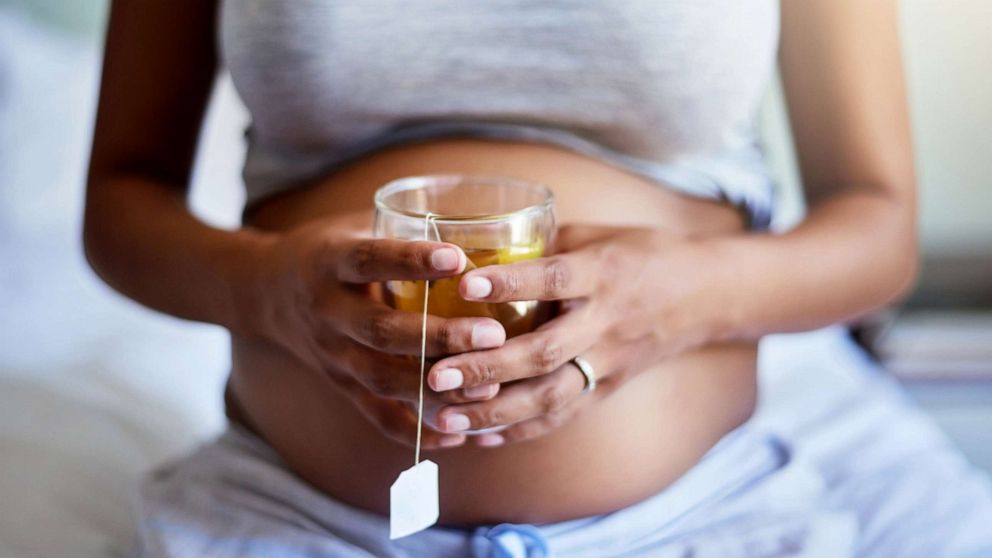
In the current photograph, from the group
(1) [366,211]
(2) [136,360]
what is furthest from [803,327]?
(2) [136,360]

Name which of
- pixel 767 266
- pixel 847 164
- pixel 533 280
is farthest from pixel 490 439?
pixel 847 164

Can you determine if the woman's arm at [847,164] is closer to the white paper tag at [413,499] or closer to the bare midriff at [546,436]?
the bare midriff at [546,436]

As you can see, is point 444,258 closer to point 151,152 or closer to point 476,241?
point 476,241

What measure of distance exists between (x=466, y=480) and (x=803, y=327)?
12.5 inches

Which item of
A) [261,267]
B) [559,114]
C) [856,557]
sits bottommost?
[856,557]

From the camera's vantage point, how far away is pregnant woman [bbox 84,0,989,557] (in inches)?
26.8

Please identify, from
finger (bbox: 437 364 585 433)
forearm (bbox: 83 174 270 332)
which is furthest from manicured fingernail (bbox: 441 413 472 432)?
forearm (bbox: 83 174 270 332)

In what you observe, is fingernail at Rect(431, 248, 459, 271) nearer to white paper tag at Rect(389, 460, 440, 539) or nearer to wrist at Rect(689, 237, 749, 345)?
white paper tag at Rect(389, 460, 440, 539)

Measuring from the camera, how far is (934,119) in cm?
168

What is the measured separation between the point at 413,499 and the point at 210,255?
0.30 meters

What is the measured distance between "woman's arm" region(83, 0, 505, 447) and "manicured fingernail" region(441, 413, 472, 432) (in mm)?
28

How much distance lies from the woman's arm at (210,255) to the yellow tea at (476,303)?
2 cm

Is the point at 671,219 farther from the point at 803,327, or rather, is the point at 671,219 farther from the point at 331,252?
the point at 331,252

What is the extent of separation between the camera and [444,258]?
0.54m
